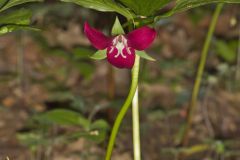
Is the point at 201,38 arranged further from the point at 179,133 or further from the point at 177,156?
the point at 177,156

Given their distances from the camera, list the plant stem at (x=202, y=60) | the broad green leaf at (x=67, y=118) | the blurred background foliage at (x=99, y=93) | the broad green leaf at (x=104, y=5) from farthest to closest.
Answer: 1. the blurred background foliage at (x=99, y=93)
2. the plant stem at (x=202, y=60)
3. the broad green leaf at (x=67, y=118)
4. the broad green leaf at (x=104, y=5)

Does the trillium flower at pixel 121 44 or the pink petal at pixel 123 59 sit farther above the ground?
the trillium flower at pixel 121 44

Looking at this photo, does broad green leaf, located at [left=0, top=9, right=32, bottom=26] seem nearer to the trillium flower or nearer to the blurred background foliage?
the trillium flower

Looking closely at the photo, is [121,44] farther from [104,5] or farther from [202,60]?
[202,60]

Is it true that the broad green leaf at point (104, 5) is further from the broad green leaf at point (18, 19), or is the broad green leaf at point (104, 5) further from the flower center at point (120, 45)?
the broad green leaf at point (18, 19)

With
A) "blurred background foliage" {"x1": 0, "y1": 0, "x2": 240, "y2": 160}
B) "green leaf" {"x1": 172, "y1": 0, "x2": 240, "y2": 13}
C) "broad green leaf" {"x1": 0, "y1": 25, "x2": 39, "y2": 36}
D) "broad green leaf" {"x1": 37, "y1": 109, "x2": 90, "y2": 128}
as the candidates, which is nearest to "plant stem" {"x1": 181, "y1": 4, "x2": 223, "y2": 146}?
"blurred background foliage" {"x1": 0, "y1": 0, "x2": 240, "y2": 160}

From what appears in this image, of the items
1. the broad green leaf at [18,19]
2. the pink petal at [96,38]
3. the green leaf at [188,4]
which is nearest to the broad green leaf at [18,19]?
the broad green leaf at [18,19]
